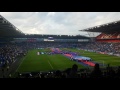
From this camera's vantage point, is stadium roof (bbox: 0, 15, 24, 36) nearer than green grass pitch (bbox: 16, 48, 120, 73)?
No

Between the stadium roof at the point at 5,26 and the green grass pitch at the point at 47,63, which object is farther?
the stadium roof at the point at 5,26

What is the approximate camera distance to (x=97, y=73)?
789 cm

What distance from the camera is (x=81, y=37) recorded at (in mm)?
86625

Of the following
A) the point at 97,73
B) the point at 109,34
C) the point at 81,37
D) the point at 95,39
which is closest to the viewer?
the point at 97,73

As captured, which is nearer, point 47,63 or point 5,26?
point 47,63

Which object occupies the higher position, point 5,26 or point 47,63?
point 5,26

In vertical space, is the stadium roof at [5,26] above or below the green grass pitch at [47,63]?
above

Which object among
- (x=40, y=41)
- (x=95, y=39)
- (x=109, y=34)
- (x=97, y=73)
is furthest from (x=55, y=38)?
(x=97, y=73)

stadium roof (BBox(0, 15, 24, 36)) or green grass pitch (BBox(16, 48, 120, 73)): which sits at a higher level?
stadium roof (BBox(0, 15, 24, 36))
